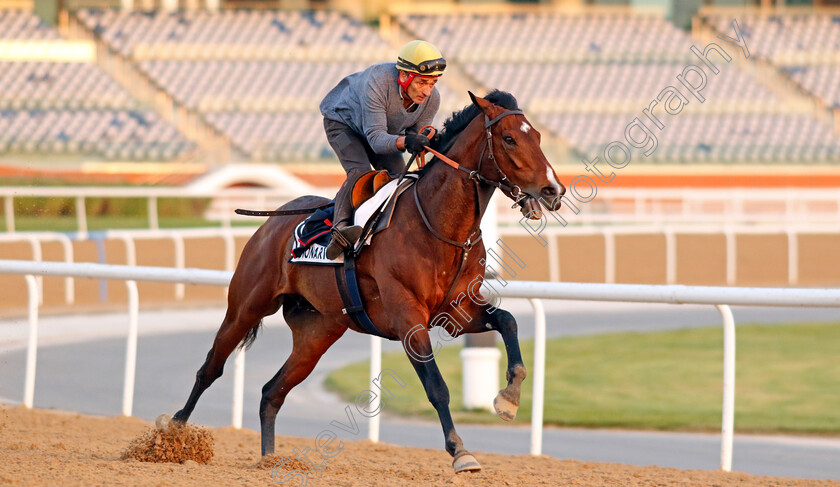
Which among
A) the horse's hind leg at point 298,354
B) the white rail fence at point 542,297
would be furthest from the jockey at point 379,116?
the white rail fence at point 542,297

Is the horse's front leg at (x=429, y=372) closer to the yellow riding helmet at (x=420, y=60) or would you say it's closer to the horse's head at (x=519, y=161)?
the horse's head at (x=519, y=161)

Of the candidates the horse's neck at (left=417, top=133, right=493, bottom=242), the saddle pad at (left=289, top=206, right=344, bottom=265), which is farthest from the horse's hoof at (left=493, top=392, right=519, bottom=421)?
the saddle pad at (left=289, top=206, right=344, bottom=265)

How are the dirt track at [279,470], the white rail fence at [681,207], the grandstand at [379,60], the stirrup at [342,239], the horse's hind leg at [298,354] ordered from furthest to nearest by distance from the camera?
the grandstand at [379,60] < the white rail fence at [681,207] < the horse's hind leg at [298,354] < the stirrup at [342,239] < the dirt track at [279,470]

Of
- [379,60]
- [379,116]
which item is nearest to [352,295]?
[379,116]

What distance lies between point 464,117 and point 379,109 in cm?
38

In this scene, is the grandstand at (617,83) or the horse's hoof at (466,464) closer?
the horse's hoof at (466,464)

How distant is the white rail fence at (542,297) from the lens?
4.68m

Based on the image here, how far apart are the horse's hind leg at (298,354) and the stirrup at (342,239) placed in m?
0.48

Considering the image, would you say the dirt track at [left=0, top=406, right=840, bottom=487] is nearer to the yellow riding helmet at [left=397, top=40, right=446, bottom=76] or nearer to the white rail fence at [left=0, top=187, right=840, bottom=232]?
the yellow riding helmet at [left=397, top=40, right=446, bottom=76]

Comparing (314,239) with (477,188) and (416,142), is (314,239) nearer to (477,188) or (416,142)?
(416,142)

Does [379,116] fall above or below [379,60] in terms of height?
below

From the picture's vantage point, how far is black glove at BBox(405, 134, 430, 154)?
4367 millimetres

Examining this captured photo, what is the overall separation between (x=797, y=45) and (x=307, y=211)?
27763mm

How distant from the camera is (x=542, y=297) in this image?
5.48 metres
